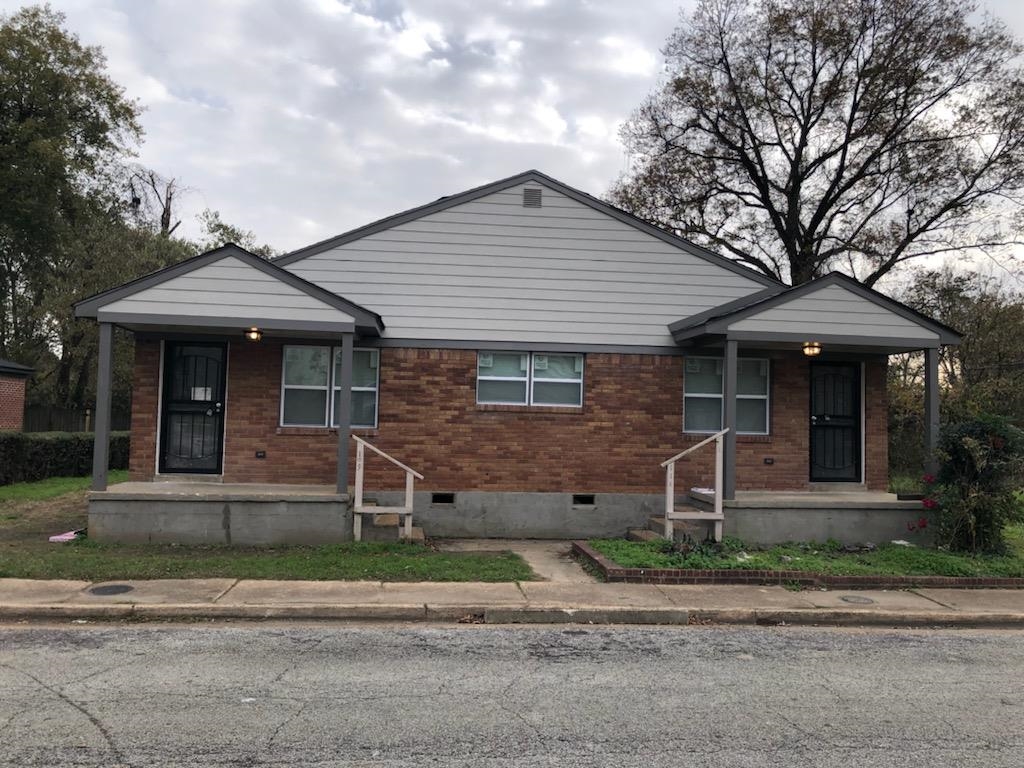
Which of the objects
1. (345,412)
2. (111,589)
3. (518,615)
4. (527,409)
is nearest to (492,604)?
(518,615)

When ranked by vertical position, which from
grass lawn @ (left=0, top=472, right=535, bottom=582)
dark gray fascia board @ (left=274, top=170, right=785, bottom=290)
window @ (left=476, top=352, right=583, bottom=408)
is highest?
dark gray fascia board @ (left=274, top=170, right=785, bottom=290)

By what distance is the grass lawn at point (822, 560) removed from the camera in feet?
28.5

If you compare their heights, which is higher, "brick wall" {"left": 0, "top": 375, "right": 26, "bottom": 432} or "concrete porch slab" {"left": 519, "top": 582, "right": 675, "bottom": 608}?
"brick wall" {"left": 0, "top": 375, "right": 26, "bottom": 432}

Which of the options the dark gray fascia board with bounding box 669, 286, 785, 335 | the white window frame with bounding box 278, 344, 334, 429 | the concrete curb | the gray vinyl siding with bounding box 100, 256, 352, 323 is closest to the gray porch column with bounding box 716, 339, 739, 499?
the dark gray fascia board with bounding box 669, 286, 785, 335

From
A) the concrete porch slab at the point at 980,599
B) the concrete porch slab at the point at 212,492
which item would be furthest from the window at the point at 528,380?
the concrete porch slab at the point at 980,599

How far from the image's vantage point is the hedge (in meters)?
Result: 15.9

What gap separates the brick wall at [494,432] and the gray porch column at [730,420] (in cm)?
136

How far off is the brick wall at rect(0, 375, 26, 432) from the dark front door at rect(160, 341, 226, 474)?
48.1 ft

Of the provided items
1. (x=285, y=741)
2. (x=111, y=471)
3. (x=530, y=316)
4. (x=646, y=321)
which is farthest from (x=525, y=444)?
(x=111, y=471)

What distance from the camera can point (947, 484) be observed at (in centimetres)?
977

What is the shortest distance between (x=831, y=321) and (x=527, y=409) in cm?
464

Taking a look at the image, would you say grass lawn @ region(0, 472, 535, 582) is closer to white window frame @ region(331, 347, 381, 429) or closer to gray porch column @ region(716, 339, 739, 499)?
white window frame @ region(331, 347, 381, 429)

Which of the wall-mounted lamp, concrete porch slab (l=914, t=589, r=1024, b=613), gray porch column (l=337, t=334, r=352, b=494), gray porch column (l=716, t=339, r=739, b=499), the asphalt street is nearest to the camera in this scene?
the asphalt street

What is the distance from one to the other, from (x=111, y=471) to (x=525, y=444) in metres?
14.3
